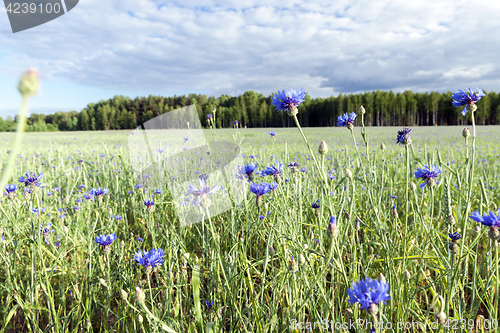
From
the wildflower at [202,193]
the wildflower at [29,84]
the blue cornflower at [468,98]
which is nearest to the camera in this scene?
the wildflower at [29,84]

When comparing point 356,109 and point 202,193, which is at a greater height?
point 356,109

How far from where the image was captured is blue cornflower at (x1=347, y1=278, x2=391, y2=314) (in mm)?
824

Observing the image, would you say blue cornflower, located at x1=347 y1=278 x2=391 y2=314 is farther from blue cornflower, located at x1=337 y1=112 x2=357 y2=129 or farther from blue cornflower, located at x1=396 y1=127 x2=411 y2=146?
blue cornflower, located at x1=337 y1=112 x2=357 y2=129

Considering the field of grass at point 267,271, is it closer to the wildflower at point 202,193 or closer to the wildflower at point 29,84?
the wildflower at point 202,193

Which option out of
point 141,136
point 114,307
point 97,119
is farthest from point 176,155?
point 97,119

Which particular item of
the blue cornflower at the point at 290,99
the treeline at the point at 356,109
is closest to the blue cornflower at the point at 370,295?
the blue cornflower at the point at 290,99

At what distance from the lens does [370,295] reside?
0.84 meters

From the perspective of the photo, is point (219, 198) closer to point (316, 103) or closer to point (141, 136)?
point (141, 136)

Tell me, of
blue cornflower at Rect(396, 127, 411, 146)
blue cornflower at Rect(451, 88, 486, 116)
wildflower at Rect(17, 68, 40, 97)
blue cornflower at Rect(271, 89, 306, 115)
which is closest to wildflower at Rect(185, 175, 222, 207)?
blue cornflower at Rect(271, 89, 306, 115)

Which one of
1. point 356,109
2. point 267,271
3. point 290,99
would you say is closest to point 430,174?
point 290,99

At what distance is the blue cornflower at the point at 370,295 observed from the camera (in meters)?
0.82

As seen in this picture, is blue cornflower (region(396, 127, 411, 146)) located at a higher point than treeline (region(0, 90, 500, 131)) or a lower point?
lower

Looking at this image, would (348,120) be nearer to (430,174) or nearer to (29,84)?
(430,174)

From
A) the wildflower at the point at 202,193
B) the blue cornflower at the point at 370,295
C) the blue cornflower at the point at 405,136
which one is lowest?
the blue cornflower at the point at 370,295
